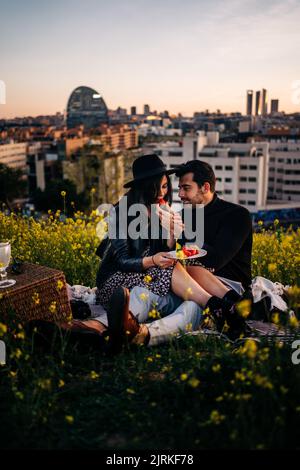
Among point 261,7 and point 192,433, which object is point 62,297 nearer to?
point 192,433

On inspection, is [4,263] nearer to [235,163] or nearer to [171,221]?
[171,221]

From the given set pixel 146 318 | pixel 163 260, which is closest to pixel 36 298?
pixel 146 318

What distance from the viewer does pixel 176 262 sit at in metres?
3.31

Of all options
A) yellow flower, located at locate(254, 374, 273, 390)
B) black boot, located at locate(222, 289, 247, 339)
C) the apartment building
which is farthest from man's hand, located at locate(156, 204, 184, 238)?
the apartment building

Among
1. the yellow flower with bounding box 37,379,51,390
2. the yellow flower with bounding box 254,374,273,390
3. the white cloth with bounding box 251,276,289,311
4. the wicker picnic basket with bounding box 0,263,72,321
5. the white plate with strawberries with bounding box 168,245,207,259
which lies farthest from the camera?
the white cloth with bounding box 251,276,289,311

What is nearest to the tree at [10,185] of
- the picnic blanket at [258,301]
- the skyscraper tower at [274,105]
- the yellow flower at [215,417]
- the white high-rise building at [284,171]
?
the white high-rise building at [284,171]

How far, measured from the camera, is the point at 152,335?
2.91 m

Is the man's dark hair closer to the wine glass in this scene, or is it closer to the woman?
the woman

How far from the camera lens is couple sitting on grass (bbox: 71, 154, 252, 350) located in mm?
3098

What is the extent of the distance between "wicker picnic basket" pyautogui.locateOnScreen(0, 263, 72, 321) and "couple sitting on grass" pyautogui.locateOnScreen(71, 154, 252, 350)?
363mm

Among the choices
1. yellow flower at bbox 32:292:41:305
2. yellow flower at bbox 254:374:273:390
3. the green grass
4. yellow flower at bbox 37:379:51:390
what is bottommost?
the green grass

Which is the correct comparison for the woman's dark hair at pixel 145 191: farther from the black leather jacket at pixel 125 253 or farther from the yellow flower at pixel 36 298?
the yellow flower at pixel 36 298

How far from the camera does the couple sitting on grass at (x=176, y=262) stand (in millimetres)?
3098

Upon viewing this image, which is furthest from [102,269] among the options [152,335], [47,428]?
[47,428]
